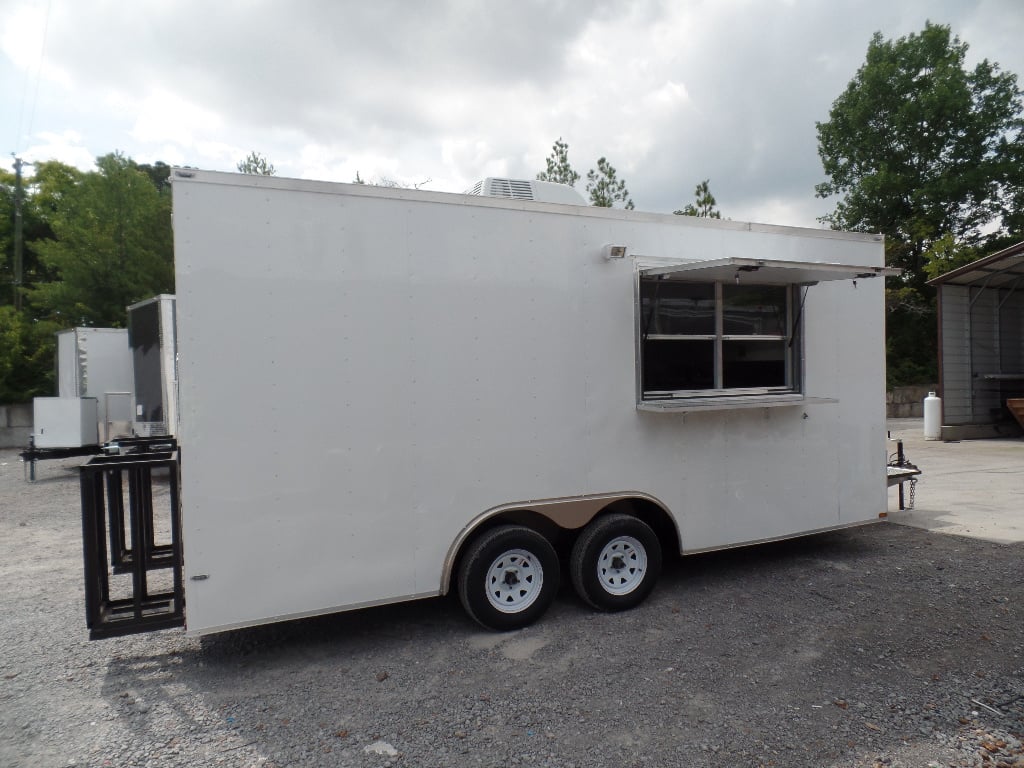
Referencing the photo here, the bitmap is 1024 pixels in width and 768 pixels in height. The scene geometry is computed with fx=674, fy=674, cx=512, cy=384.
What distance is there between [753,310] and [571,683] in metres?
3.33

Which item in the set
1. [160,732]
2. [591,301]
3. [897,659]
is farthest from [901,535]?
[160,732]

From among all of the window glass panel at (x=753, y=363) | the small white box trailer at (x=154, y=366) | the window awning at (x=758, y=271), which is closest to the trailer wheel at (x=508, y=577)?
the window glass panel at (x=753, y=363)

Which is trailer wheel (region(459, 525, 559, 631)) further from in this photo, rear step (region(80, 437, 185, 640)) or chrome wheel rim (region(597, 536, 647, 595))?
rear step (region(80, 437, 185, 640))

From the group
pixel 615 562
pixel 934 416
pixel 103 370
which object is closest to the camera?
pixel 615 562

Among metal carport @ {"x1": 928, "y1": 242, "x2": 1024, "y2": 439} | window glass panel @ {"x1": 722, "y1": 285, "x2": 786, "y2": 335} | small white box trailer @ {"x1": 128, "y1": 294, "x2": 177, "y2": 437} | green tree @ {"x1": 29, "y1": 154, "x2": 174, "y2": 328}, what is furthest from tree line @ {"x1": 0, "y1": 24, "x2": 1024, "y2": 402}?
window glass panel @ {"x1": 722, "y1": 285, "x2": 786, "y2": 335}

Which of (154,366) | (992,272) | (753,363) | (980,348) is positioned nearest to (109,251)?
(154,366)

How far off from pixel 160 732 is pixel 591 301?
145 inches

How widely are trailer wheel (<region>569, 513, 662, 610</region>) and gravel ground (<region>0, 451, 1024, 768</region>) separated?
0.48ft

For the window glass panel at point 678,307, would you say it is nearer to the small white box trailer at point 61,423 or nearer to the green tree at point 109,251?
the small white box trailer at point 61,423

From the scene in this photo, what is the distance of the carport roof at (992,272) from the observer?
1450 cm

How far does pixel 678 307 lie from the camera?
5266 mm

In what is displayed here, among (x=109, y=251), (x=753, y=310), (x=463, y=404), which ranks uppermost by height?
(x=109, y=251)

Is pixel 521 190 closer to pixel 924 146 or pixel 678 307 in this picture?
pixel 678 307

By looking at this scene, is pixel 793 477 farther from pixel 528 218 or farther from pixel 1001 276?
pixel 1001 276
